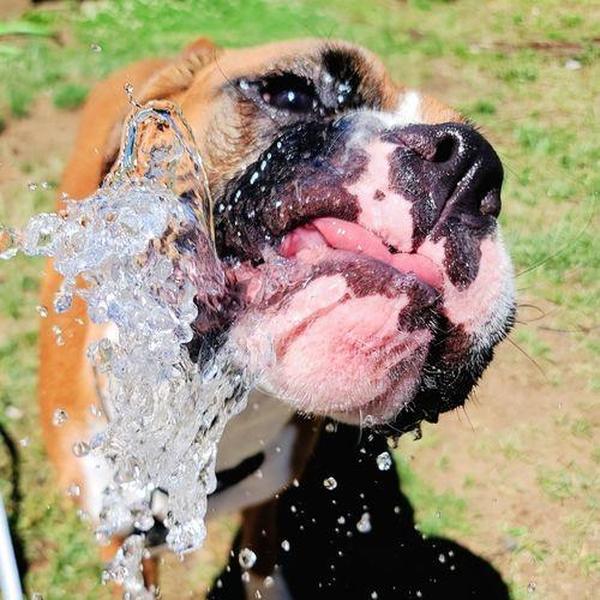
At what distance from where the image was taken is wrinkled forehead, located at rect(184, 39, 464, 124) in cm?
188

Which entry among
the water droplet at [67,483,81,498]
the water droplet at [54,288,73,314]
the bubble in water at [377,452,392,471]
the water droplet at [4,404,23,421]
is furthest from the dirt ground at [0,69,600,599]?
the water droplet at [54,288,73,314]

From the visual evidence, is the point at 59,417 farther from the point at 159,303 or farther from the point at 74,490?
the point at 159,303

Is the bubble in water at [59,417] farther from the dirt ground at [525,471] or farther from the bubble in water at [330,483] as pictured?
the bubble in water at [330,483]

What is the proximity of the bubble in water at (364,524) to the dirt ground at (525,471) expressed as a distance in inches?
9.0

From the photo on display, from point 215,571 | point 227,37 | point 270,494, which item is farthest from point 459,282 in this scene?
point 227,37

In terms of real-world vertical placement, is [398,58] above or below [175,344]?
below

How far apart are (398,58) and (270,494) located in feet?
8.27

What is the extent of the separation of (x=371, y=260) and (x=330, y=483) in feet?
4.05

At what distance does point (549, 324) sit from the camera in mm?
3340

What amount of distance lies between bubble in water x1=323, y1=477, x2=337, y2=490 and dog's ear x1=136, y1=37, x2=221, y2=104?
3.60 ft

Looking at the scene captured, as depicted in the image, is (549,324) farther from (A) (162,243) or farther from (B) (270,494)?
(A) (162,243)

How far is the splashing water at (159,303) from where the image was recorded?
164 cm

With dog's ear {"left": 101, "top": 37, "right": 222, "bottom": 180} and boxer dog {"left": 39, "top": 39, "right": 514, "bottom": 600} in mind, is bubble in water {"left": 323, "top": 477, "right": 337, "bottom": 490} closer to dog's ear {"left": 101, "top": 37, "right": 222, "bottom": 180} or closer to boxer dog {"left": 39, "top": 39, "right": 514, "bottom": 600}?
boxer dog {"left": 39, "top": 39, "right": 514, "bottom": 600}

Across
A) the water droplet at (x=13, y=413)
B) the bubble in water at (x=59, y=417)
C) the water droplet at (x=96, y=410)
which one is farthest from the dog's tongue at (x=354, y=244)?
the water droplet at (x=13, y=413)
